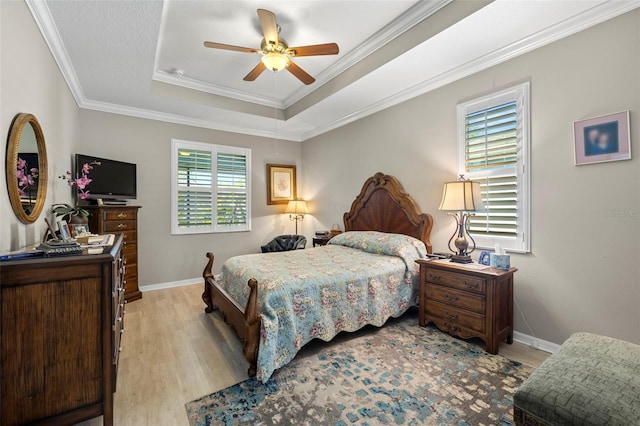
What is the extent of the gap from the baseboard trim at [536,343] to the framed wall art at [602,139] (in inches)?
60.1

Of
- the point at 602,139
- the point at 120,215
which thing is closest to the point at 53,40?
the point at 120,215

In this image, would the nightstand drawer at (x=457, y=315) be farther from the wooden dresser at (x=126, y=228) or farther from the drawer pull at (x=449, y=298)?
the wooden dresser at (x=126, y=228)

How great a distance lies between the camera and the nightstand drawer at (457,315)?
2436mm

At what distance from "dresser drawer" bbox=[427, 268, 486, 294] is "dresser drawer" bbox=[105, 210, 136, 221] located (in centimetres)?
371

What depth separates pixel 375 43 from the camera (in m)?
2.98

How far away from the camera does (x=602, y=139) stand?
2129 millimetres

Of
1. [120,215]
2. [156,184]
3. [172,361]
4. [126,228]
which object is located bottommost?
[172,361]

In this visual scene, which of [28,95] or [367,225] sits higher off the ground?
[28,95]

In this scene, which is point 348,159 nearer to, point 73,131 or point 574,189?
point 574,189

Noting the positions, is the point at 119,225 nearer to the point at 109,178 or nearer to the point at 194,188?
the point at 109,178

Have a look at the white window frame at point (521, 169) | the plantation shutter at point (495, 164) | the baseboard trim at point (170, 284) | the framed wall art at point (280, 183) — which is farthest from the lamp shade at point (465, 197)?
the baseboard trim at point (170, 284)

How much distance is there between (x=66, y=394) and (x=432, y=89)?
4.01m

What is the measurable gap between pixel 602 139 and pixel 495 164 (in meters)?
0.77

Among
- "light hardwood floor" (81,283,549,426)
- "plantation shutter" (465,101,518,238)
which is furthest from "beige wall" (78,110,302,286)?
"plantation shutter" (465,101,518,238)
